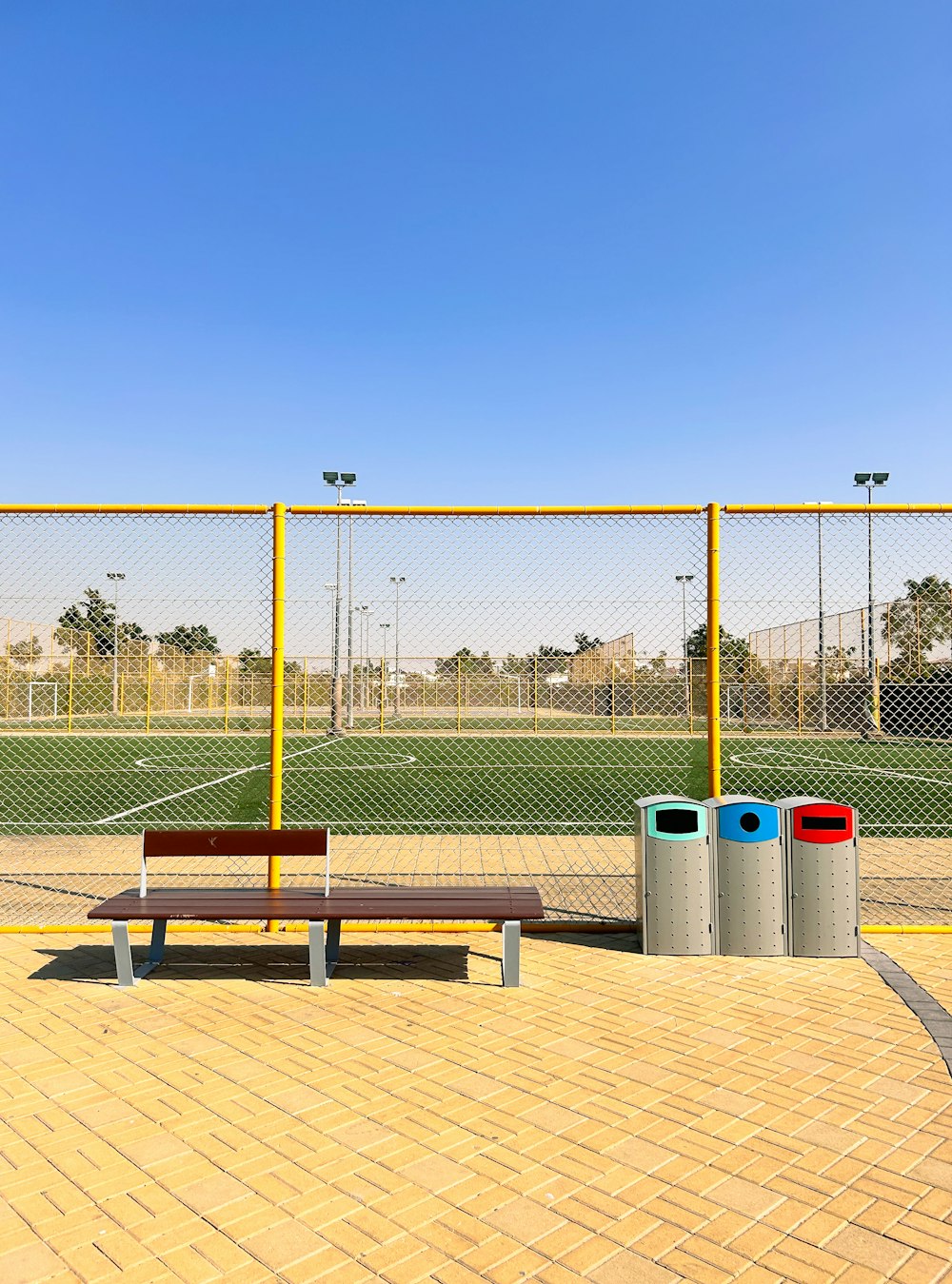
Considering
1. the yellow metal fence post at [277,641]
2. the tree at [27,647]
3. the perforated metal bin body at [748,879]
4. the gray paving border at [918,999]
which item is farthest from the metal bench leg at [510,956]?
the tree at [27,647]

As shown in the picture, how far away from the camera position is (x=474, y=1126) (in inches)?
134

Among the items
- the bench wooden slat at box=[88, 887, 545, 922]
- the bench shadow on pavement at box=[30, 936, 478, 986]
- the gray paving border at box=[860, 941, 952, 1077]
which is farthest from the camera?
the bench shadow on pavement at box=[30, 936, 478, 986]

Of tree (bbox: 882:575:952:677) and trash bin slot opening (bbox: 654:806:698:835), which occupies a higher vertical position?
tree (bbox: 882:575:952:677)

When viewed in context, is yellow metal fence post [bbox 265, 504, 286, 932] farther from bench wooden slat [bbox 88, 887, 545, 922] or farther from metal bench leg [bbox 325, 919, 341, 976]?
bench wooden slat [bbox 88, 887, 545, 922]

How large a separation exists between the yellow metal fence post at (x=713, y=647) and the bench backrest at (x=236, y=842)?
2.66m

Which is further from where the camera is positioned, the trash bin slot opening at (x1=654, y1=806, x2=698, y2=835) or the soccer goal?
the soccer goal

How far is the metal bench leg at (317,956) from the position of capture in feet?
16.5

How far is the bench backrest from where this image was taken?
527 centimetres

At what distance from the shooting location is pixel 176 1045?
425 cm

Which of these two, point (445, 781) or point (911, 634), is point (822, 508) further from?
point (911, 634)

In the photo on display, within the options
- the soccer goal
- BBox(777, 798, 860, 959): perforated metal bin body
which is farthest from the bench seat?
the soccer goal

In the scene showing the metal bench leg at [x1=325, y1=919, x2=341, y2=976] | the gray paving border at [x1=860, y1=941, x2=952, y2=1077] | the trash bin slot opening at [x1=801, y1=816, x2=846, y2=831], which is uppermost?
the trash bin slot opening at [x1=801, y1=816, x2=846, y2=831]

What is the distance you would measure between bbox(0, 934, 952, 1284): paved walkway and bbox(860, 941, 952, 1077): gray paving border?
10cm

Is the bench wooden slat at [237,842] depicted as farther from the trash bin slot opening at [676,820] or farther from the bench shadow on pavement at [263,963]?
the trash bin slot opening at [676,820]
